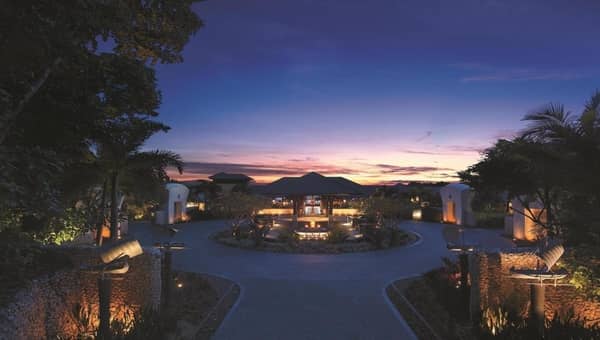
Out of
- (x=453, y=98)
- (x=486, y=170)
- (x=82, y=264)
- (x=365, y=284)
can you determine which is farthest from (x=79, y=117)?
(x=453, y=98)

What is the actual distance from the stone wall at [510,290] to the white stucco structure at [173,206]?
2140cm

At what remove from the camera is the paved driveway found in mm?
6703

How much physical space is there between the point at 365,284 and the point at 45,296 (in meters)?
7.31

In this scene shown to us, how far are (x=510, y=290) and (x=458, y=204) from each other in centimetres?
1839

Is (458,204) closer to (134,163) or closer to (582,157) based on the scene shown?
(582,157)

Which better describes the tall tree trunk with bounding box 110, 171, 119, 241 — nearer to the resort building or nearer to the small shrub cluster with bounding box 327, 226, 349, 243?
the resort building

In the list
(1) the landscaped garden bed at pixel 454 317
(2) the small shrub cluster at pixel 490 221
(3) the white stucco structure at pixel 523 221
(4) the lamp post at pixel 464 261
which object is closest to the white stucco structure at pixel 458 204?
(2) the small shrub cluster at pixel 490 221

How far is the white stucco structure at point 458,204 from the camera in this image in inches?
920

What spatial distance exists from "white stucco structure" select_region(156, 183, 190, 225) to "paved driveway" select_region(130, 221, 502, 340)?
7363 mm

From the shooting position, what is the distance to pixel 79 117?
21.2 ft

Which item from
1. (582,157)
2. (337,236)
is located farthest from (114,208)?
(337,236)

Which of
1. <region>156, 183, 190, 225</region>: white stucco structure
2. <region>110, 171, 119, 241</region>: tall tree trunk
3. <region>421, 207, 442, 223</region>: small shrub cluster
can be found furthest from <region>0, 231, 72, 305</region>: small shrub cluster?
<region>421, 207, 442, 223</region>: small shrub cluster

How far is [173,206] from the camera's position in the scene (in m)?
25.5

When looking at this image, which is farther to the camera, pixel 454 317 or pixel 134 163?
pixel 134 163
